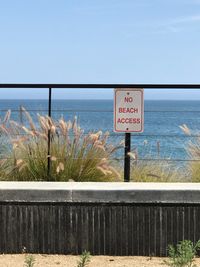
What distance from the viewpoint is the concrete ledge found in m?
5.40

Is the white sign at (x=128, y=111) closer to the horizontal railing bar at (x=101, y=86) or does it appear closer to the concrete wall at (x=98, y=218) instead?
the horizontal railing bar at (x=101, y=86)

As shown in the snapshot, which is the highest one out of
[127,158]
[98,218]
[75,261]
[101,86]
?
[101,86]

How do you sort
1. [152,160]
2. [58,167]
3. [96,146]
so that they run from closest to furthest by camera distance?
[58,167]
[96,146]
[152,160]

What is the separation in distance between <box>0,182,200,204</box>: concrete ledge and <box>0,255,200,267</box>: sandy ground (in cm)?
46

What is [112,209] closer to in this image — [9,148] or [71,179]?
[71,179]

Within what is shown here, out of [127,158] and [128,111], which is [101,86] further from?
[127,158]

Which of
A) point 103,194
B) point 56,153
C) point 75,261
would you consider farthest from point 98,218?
point 56,153

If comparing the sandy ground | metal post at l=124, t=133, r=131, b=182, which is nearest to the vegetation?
metal post at l=124, t=133, r=131, b=182

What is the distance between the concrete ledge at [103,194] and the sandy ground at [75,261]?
46cm

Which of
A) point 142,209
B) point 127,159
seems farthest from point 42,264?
point 127,159

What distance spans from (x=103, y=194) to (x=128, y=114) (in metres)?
1.58

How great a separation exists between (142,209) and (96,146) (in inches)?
63.0

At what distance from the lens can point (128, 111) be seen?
680 centimetres

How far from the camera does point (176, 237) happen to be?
545cm
